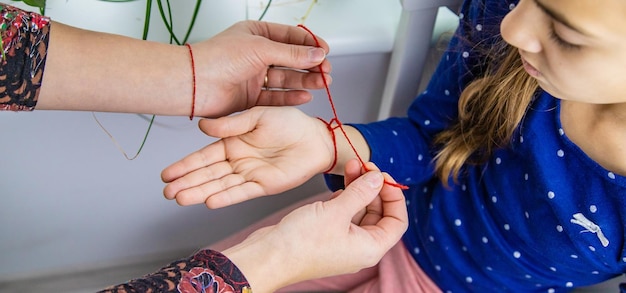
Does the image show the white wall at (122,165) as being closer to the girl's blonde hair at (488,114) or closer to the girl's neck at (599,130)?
the girl's blonde hair at (488,114)

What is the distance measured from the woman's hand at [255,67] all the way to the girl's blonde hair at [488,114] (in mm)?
182

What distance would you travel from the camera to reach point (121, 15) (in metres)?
0.86

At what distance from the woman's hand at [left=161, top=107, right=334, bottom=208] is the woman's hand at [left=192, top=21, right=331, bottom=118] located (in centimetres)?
6

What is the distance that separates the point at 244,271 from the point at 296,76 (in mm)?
271

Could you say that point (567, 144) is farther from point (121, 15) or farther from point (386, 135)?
point (121, 15)

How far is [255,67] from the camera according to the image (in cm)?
76

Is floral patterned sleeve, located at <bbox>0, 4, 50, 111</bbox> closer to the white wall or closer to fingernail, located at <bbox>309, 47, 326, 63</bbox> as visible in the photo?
the white wall

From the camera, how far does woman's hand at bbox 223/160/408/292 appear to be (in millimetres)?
683

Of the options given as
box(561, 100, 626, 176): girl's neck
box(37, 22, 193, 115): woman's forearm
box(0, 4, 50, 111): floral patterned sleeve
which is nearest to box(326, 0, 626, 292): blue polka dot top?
box(561, 100, 626, 176): girl's neck

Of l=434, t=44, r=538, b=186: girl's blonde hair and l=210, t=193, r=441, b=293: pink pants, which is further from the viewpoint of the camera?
l=210, t=193, r=441, b=293: pink pants

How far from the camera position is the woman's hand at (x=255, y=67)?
0.75 m

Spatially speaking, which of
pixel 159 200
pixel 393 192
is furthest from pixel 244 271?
pixel 159 200

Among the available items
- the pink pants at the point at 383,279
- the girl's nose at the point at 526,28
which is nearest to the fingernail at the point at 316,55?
the girl's nose at the point at 526,28

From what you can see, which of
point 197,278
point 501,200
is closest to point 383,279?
point 501,200
